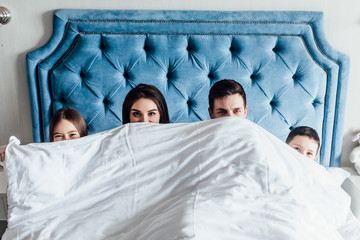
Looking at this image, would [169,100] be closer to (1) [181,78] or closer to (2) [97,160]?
(1) [181,78]

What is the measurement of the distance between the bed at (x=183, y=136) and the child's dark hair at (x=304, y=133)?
9 centimetres

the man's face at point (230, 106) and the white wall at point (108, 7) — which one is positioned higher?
the white wall at point (108, 7)

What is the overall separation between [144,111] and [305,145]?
78 centimetres

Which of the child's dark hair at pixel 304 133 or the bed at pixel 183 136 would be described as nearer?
the bed at pixel 183 136

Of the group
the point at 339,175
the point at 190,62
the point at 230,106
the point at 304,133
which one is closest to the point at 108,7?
the point at 190,62

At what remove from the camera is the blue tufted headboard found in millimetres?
1662

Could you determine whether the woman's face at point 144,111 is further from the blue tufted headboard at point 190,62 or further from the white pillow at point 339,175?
the white pillow at point 339,175

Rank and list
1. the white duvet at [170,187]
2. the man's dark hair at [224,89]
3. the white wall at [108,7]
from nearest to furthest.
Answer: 1. the white duvet at [170,187]
2. the man's dark hair at [224,89]
3. the white wall at [108,7]

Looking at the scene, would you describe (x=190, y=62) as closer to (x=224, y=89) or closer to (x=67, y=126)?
(x=224, y=89)

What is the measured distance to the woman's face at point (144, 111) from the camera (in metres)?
1.55

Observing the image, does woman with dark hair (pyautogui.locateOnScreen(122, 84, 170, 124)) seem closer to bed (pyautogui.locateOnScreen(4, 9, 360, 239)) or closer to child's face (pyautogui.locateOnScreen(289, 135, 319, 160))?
bed (pyautogui.locateOnScreen(4, 9, 360, 239))

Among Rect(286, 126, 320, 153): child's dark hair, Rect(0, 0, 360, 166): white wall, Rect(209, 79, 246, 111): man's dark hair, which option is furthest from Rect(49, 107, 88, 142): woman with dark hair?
Rect(286, 126, 320, 153): child's dark hair

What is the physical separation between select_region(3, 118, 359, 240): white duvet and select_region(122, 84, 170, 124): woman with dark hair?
1.02ft

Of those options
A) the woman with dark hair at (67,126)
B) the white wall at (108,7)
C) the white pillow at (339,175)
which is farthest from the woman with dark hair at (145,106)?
the white pillow at (339,175)
